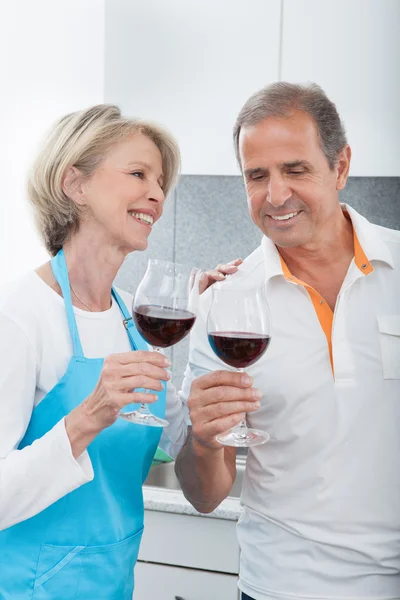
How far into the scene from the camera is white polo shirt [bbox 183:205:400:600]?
1.34 m

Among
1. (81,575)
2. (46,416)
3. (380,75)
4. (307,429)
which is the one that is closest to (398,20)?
(380,75)

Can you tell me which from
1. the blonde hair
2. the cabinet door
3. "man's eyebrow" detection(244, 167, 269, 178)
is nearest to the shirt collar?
"man's eyebrow" detection(244, 167, 269, 178)

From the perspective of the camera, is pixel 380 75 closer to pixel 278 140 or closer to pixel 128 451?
pixel 278 140

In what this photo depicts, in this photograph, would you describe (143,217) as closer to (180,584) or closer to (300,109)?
(300,109)

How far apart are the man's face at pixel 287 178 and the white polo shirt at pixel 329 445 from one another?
0.28ft

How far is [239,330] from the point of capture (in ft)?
3.91

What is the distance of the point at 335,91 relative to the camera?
223cm

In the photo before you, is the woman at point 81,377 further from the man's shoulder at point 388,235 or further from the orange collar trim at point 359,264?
the man's shoulder at point 388,235

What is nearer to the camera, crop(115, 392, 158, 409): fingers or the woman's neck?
crop(115, 392, 158, 409): fingers

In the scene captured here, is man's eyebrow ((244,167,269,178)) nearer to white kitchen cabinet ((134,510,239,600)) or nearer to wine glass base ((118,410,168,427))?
wine glass base ((118,410,168,427))

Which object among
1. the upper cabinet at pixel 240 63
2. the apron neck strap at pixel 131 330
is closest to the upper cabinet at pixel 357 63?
the upper cabinet at pixel 240 63

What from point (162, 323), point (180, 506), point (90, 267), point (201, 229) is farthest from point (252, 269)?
point (201, 229)

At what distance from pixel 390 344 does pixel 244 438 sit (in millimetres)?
373

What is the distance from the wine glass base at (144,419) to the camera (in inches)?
46.1
